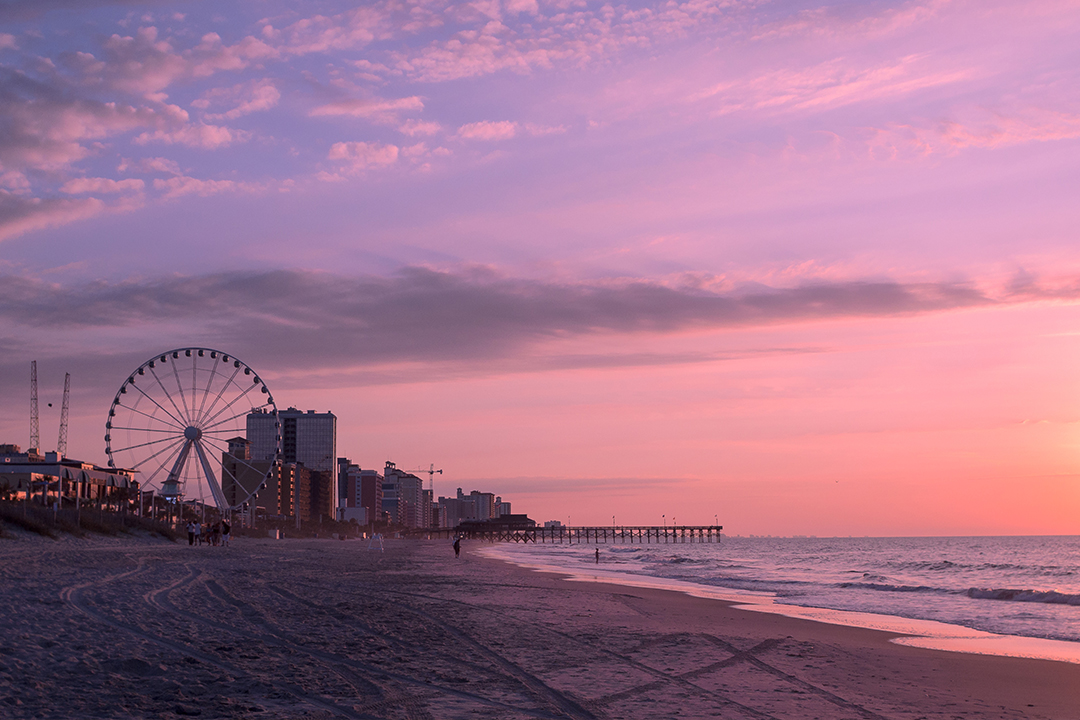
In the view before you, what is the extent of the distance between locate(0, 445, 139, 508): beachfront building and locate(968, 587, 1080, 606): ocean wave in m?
92.1

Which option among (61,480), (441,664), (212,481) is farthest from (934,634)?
(61,480)

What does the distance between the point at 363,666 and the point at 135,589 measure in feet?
39.4

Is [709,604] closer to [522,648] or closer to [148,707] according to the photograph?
[522,648]

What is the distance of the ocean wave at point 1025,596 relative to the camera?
35.2 metres

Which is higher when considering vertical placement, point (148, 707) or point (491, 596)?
point (148, 707)

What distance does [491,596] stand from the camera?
27672 mm

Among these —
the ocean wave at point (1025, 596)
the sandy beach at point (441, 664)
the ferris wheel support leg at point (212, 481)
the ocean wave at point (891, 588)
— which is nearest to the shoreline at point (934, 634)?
the sandy beach at point (441, 664)

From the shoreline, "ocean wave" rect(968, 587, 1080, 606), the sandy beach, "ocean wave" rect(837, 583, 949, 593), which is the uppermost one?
the sandy beach

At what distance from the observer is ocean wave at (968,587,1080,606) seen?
35.2 metres

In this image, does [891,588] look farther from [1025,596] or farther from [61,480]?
[61,480]

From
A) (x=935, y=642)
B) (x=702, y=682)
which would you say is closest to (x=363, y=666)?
(x=702, y=682)

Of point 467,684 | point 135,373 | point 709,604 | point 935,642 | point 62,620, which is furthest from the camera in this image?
point 135,373

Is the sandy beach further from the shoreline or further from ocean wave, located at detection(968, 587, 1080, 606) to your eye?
ocean wave, located at detection(968, 587, 1080, 606)

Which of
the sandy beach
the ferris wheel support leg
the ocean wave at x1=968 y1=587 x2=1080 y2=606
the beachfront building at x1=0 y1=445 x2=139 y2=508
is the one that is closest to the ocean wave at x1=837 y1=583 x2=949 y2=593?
the ocean wave at x1=968 y1=587 x2=1080 y2=606
